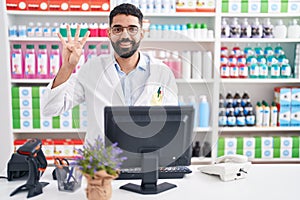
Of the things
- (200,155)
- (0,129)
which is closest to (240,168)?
(200,155)

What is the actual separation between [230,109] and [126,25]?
5.43 feet

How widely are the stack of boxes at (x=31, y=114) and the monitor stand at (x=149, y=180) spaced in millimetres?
1726

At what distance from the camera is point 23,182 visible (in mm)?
1936

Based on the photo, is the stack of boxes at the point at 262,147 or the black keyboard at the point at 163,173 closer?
the black keyboard at the point at 163,173

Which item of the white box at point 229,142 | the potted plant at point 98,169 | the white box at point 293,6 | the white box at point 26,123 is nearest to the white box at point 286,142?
the white box at point 229,142

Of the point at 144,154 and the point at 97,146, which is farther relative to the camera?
the point at 144,154

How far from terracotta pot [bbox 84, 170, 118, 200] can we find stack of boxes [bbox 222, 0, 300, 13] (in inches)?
91.4

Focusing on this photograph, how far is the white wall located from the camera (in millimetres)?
3412

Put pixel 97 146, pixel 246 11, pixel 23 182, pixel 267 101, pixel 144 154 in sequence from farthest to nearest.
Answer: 1. pixel 267 101
2. pixel 246 11
3. pixel 23 182
4. pixel 144 154
5. pixel 97 146

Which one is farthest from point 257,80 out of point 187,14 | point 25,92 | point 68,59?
point 68,59

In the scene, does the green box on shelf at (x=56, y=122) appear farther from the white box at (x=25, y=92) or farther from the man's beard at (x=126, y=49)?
the man's beard at (x=126, y=49)

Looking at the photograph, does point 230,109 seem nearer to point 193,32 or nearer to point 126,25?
point 193,32

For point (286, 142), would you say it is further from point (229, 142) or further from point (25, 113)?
point (25, 113)

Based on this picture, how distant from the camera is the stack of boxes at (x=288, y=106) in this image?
3.66 meters
